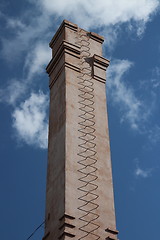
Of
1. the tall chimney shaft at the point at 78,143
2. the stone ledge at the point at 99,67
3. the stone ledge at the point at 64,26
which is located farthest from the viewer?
the stone ledge at the point at 64,26

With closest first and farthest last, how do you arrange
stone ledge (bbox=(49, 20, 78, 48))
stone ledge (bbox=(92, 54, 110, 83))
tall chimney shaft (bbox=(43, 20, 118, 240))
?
tall chimney shaft (bbox=(43, 20, 118, 240)) → stone ledge (bbox=(92, 54, 110, 83)) → stone ledge (bbox=(49, 20, 78, 48))

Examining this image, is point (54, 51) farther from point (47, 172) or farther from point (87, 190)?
point (87, 190)

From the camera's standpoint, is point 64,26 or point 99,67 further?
point 64,26

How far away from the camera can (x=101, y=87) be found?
16.2m

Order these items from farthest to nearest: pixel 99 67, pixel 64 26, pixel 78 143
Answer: pixel 64 26 < pixel 99 67 < pixel 78 143

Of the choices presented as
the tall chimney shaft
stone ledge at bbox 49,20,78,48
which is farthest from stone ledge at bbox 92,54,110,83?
stone ledge at bbox 49,20,78,48

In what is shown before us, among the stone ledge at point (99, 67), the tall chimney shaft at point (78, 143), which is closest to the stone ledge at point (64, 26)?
the tall chimney shaft at point (78, 143)

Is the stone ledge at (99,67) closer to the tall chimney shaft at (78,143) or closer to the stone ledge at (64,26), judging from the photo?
the tall chimney shaft at (78,143)

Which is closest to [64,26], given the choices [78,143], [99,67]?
[99,67]

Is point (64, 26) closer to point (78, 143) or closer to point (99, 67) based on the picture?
point (99, 67)

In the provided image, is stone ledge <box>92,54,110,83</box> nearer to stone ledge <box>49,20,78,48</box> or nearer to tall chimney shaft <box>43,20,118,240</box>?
tall chimney shaft <box>43,20,118,240</box>

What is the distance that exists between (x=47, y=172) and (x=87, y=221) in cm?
237

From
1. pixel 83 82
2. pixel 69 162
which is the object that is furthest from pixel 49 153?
pixel 83 82

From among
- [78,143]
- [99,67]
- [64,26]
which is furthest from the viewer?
[64,26]
